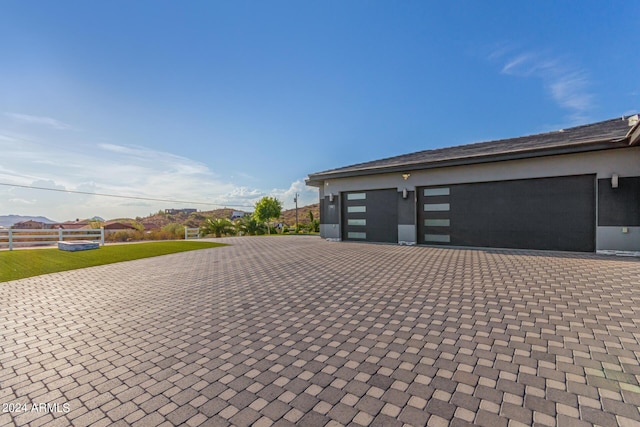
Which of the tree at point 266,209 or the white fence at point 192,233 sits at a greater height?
the tree at point 266,209

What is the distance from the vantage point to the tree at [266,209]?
29.2 m

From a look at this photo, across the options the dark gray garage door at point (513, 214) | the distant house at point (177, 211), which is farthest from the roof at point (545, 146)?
the distant house at point (177, 211)

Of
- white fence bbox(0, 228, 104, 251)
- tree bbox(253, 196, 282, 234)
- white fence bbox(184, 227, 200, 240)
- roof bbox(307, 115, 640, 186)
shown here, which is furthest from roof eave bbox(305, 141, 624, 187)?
tree bbox(253, 196, 282, 234)

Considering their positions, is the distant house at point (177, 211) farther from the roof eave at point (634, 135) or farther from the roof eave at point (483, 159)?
the roof eave at point (634, 135)

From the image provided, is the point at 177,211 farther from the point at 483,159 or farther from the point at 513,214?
the point at 513,214

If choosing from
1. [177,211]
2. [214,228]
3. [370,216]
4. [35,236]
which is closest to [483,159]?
[370,216]

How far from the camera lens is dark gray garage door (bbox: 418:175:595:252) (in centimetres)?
819

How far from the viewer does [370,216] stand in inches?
485

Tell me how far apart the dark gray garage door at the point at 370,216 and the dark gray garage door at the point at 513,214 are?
118cm

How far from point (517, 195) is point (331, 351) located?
936 cm

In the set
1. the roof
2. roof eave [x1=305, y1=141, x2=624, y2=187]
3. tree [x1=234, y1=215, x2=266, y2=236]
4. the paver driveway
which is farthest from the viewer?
tree [x1=234, y1=215, x2=266, y2=236]

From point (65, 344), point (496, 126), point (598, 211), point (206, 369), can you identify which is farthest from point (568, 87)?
point (65, 344)

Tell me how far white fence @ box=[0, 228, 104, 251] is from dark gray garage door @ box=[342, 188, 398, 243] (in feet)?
42.8

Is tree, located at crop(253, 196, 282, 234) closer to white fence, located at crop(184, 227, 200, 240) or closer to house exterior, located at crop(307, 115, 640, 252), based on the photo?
white fence, located at crop(184, 227, 200, 240)
